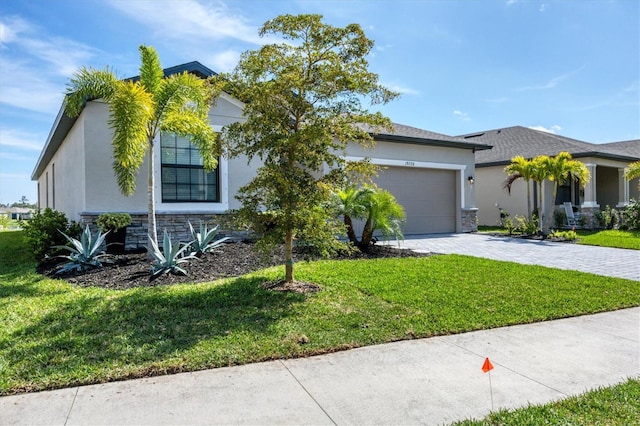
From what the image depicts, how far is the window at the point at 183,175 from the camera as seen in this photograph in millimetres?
10742

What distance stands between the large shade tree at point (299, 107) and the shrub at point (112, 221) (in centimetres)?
492

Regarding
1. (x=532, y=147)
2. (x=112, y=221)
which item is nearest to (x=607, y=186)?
(x=532, y=147)

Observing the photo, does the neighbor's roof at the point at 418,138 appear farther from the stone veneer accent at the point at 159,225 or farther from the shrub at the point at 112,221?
the shrub at the point at 112,221

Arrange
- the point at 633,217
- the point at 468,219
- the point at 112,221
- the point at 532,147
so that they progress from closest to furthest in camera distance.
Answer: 1. the point at 112,221
2. the point at 468,219
3. the point at 633,217
4. the point at 532,147

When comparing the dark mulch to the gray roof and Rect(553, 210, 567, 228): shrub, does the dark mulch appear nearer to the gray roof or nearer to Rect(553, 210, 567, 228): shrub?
Rect(553, 210, 567, 228): shrub

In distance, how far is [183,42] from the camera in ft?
33.3

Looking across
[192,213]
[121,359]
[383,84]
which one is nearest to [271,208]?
[383,84]

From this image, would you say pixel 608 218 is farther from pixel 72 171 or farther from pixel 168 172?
pixel 72 171

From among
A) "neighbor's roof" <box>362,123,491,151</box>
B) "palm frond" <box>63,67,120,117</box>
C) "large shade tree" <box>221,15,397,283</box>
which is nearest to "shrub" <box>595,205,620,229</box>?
"neighbor's roof" <box>362,123,491,151</box>

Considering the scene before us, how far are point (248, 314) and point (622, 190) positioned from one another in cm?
2323

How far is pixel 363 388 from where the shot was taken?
328cm

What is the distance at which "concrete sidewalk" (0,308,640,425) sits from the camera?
2842mm

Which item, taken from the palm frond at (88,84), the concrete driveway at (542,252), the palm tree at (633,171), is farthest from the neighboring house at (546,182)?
the palm frond at (88,84)

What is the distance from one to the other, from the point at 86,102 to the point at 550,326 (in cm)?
1063
